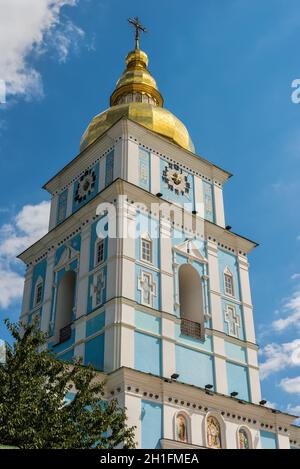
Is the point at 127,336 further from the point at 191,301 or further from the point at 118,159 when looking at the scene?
the point at 118,159

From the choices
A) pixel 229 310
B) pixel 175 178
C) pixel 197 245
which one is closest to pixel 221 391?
pixel 229 310

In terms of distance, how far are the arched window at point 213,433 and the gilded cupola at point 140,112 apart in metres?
12.1

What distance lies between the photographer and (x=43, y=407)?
15047 mm

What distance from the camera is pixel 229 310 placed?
26281 millimetres

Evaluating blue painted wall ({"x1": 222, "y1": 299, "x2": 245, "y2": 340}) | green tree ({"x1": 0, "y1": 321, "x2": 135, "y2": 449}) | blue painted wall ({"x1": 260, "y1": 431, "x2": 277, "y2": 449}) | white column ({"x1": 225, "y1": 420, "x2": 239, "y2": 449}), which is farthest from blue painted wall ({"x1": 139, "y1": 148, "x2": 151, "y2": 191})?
green tree ({"x1": 0, "y1": 321, "x2": 135, "y2": 449})

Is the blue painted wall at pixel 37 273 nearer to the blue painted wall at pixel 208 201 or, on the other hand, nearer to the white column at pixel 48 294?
the white column at pixel 48 294

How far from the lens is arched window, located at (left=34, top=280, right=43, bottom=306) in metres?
27.4

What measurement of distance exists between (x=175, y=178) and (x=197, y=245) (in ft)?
10.1

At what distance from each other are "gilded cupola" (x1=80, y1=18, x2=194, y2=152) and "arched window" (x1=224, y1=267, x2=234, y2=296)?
6.01 meters

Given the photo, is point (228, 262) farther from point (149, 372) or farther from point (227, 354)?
point (149, 372)

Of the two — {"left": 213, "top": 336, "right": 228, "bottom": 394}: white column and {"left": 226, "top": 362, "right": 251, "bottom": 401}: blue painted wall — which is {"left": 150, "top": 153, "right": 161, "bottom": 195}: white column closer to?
{"left": 213, "top": 336, "right": 228, "bottom": 394}: white column

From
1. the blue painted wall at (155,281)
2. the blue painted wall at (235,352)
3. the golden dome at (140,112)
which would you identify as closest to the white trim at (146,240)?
the blue painted wall at (155,281)
